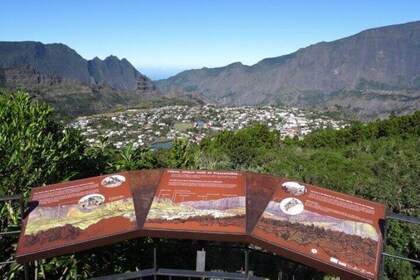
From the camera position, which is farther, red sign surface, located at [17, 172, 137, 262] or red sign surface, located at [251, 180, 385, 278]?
red sign surface, located at [17, 172, 137, 262]

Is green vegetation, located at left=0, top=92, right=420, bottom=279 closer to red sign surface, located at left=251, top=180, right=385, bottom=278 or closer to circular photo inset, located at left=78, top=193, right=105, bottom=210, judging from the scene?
circular photo inset, located at left=78, top=193, right=105, bottom=210

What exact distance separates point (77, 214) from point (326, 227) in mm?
2000

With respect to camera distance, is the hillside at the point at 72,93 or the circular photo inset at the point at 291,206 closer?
the circular photo inset at the point at 291,206

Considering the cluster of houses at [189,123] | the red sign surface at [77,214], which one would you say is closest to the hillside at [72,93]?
the cluster of houses at [189,123]

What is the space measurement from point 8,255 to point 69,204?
5.46 ft

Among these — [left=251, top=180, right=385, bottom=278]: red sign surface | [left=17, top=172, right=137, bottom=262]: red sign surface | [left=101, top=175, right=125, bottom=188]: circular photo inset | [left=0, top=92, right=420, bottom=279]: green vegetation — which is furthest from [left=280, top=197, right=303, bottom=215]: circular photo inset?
[left=0, top=92, right=420, bottom=279]: green vegetation

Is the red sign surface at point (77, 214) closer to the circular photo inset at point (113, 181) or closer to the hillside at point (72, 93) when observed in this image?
the circular photo inset at point (113, 181)

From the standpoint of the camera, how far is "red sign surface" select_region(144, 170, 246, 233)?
337 cm

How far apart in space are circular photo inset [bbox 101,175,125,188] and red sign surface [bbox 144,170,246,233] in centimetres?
38

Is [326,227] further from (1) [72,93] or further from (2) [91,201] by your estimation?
(1) [72,93]

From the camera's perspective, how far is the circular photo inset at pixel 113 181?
3.92m

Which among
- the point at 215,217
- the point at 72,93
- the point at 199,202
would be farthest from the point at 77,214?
the point at 72,93

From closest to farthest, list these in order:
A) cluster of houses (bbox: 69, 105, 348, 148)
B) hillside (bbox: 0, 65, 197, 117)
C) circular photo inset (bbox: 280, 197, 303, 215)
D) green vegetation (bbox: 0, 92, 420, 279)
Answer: circular photo inset (bbox: 280, 197, 303, 215) → green vegetation (bbox: 0, 92, 420, 279) → cluster of houses (bbox: 69, 105, 348, 148) → hillside (bbox: 0, 65, 197, 117)

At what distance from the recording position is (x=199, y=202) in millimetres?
3654
